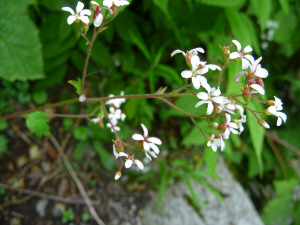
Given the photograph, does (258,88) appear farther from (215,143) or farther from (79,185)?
(79,185)

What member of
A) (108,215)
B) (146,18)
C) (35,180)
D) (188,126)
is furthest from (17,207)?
(146,18)

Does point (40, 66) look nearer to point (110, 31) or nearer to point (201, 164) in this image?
point (110, 31)

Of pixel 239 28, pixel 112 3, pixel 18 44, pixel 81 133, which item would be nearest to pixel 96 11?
pixel 112 3

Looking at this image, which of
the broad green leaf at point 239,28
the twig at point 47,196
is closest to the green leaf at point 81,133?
the twig at point 47,196

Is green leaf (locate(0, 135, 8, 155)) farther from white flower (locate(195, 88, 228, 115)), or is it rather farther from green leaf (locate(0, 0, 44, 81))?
white flower (locate(195, 88, 228, 115))

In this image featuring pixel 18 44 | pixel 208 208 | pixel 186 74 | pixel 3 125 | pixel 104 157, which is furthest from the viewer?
pixel 208 208

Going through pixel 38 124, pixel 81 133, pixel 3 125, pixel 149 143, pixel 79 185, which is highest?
pixel 149 143
